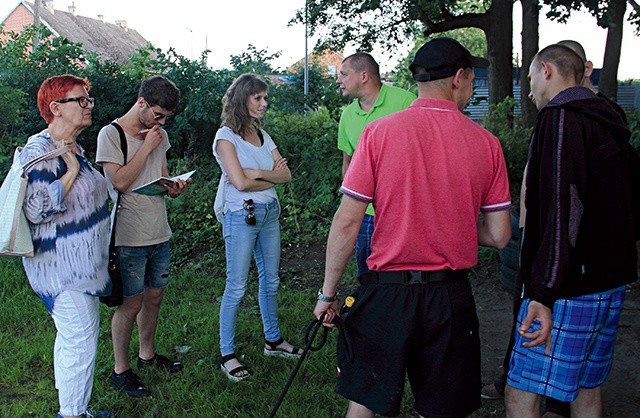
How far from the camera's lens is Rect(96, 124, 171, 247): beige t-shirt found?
369 cm

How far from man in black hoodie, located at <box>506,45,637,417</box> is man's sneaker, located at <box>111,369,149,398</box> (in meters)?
2.36

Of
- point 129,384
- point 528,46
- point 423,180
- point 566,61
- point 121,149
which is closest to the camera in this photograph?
point 423,180

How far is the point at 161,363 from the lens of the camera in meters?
4.41

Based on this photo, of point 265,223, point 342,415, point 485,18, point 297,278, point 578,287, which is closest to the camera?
point 578,287

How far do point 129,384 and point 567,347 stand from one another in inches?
108

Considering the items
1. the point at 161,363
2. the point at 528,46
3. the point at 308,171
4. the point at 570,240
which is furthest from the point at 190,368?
the point at 528,46

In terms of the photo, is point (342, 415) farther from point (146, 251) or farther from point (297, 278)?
point (297, 278)

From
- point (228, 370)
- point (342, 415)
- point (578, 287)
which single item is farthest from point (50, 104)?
point (578, 287)

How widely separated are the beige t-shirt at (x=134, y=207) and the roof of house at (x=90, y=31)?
1514 inches

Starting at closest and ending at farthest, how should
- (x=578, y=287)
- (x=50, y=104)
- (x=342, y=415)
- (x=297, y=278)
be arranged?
(x=578, y=287), (x=50, y=104), (x=342, y=415), (x=297, y=278)

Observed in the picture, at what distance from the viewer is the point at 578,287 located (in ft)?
8.59

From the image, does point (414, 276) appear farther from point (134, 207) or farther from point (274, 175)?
point (134, 207)

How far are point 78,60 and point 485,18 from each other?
282 inches

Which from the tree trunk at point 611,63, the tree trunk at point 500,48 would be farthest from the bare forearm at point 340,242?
the tree trunk at point 611,63
